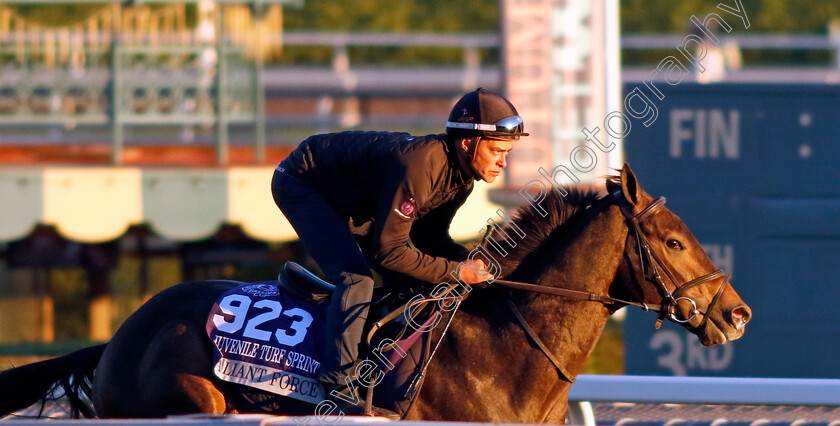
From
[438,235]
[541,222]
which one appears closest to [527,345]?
[541,222]

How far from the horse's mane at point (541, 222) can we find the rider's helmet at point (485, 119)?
31cm

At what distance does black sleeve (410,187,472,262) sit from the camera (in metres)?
3.72

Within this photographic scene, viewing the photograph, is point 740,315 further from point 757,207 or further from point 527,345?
point 757,207

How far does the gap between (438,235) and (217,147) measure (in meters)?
5.10

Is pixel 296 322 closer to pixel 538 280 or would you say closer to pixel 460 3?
pixel 538 280

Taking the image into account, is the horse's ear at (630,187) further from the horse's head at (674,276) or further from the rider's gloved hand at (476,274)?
the rider's gloved hand at (476,274)

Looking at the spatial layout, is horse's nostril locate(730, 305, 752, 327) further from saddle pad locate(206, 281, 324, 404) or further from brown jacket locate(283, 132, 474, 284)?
saddle pad locate(206, 281, 324, 404)

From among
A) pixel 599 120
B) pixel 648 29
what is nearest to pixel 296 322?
pixel 599 120

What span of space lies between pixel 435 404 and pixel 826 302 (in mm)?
2730

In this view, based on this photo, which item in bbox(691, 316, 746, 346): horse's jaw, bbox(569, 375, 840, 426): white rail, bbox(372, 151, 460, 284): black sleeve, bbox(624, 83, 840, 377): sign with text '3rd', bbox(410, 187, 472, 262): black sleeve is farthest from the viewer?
bbox(624, 83, 840, 377): sign with text '3rd'

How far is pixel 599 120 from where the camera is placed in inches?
294

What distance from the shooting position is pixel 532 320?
11.5 feet

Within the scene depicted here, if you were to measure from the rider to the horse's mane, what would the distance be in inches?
7.0

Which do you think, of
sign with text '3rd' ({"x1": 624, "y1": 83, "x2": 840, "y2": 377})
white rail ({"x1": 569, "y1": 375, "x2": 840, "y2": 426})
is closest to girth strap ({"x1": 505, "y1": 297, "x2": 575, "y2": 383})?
white rail ({"x1": 569, "y1": 375, "x2": 840, "y2": 426})
